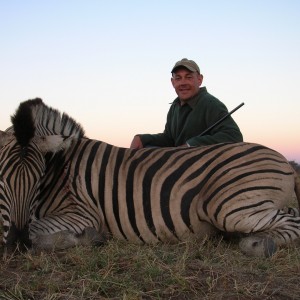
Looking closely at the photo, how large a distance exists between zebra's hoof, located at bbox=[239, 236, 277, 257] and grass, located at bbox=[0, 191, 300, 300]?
43 mm

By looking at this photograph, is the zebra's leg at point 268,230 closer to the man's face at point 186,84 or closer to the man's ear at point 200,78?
the man's face at point 186,84

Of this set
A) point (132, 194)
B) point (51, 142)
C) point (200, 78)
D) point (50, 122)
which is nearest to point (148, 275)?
point (132, 194)

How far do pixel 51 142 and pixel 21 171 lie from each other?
314mm

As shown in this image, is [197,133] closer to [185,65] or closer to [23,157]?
[185,65]

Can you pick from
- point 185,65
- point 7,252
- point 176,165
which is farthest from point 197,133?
point 7,252

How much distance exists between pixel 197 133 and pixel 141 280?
2.91 meters

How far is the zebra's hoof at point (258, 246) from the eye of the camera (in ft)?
9.17

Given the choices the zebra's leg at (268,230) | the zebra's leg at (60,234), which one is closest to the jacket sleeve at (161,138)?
the zebra's leg at (60,234)

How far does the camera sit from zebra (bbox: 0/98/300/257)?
2934mm

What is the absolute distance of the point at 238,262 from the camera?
2.67 m

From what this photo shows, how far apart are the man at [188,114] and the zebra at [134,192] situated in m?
1.46

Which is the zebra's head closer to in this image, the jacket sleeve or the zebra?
the zebra

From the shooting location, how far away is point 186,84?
5.18 meters

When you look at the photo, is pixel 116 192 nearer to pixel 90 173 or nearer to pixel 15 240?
pixel 90 173
